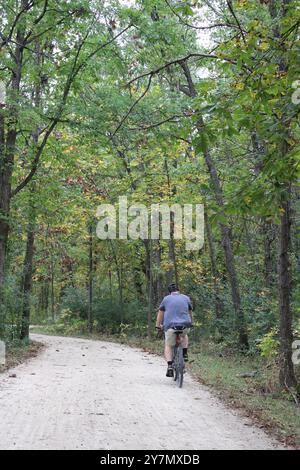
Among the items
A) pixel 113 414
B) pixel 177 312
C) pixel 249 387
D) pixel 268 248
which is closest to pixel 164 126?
pixel 177 312

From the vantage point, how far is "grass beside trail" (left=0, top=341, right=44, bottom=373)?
13745 mm

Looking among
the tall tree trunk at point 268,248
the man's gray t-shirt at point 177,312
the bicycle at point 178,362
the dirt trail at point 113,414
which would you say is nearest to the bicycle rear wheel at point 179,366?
the bicycle at point 178,362

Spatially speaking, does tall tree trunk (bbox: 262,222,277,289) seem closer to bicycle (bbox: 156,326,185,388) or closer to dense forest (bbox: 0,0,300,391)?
dense forest (bbox: 0,0,300,391)

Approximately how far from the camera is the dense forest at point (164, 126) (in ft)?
21.2

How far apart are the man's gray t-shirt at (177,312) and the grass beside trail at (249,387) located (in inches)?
58.9

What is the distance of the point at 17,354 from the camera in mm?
16234

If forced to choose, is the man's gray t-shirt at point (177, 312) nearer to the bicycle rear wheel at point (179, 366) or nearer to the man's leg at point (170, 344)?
the man's leg at point (170, 344)

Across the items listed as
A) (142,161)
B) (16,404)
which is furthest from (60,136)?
(16,404)

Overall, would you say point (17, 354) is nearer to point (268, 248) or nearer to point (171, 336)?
point (171, 336)

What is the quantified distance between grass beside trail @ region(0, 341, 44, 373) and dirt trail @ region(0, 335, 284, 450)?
1.15 meters

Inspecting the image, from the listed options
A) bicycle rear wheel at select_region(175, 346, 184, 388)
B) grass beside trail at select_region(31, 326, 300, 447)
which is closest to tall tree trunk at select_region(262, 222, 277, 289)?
grass beside trail at select_region(31, 326, 300, 447)

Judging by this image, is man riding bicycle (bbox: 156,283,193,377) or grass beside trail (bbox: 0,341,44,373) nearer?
man riding bicycle (bbox: 156,283,193,377)

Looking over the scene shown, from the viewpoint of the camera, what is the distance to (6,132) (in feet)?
54.3

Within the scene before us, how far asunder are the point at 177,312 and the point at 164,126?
6.38 m
